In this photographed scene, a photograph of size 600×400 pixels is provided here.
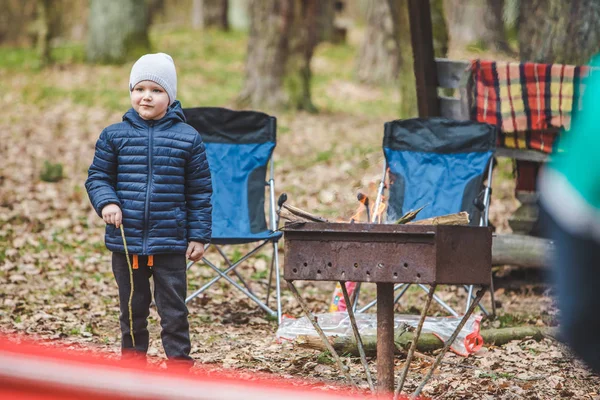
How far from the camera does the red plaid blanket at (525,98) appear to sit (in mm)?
6180

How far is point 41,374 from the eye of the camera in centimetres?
148

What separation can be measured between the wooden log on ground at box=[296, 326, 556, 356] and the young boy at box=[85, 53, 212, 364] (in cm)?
96

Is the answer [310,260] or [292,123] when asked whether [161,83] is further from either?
[292,123]

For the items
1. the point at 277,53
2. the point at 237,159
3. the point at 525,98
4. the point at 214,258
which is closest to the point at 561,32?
the point at 525,98

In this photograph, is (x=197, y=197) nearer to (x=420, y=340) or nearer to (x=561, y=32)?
(x=420, y=340)

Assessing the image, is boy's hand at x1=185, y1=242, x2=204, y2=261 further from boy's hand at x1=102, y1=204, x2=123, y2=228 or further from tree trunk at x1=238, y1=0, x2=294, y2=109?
tree trunk at x1=238, y1=0, x2=294, y2=109

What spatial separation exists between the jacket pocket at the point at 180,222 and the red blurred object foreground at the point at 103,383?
97.4 inches

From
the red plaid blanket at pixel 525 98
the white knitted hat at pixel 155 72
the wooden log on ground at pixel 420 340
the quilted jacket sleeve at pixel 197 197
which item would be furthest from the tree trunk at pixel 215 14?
the quilted jacket sleeve at pixel 197 197

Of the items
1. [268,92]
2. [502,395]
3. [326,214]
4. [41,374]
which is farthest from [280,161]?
[41,374]

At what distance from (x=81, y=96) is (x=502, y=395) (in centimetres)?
1047

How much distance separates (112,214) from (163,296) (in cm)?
45

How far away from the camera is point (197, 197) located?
406 centimetres

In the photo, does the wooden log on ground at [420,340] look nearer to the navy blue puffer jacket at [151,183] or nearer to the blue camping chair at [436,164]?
the blue camping chair at [436,164]

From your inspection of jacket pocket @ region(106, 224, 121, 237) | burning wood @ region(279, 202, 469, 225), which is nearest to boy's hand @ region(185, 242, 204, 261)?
jacket pocket @ region(106, 224, 121, 237)
